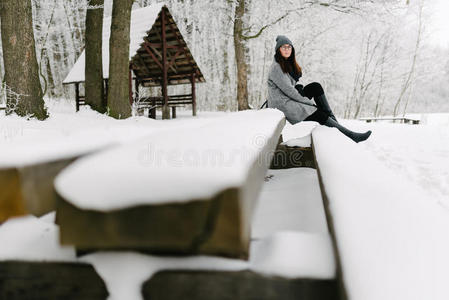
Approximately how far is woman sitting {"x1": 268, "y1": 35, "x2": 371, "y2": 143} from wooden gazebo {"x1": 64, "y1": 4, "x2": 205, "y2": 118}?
16.8ft

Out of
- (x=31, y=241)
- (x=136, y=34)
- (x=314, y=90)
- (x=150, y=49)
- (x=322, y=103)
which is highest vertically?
(x=136, y=34)

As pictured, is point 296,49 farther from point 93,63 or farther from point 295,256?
point 295,256

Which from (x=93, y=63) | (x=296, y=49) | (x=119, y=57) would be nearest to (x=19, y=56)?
(x=119, y=57)

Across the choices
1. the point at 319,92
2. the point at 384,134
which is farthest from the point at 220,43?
the point at 319,92

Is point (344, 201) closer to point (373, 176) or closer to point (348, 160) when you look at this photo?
point (373, 176)

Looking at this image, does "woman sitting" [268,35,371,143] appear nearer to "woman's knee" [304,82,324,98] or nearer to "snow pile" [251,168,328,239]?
"woman's knee" [304,82,324,98]

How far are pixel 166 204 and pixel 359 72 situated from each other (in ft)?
83.7

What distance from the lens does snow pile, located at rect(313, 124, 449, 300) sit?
21.5 inches

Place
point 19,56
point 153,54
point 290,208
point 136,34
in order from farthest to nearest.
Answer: point 153,54, point 136,34, point 19,56, point 290,208

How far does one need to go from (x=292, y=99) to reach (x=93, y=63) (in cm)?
594

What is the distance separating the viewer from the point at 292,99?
11.7 feet

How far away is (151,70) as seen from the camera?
14070 mm

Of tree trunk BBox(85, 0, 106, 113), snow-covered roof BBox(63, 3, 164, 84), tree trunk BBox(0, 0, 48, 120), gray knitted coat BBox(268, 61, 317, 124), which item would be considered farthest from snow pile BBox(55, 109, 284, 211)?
snow-covered roof BBox(63, 3, 164, 84)

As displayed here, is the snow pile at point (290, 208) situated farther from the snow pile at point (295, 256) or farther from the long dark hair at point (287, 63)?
the long dark hair at point (287, 63)
